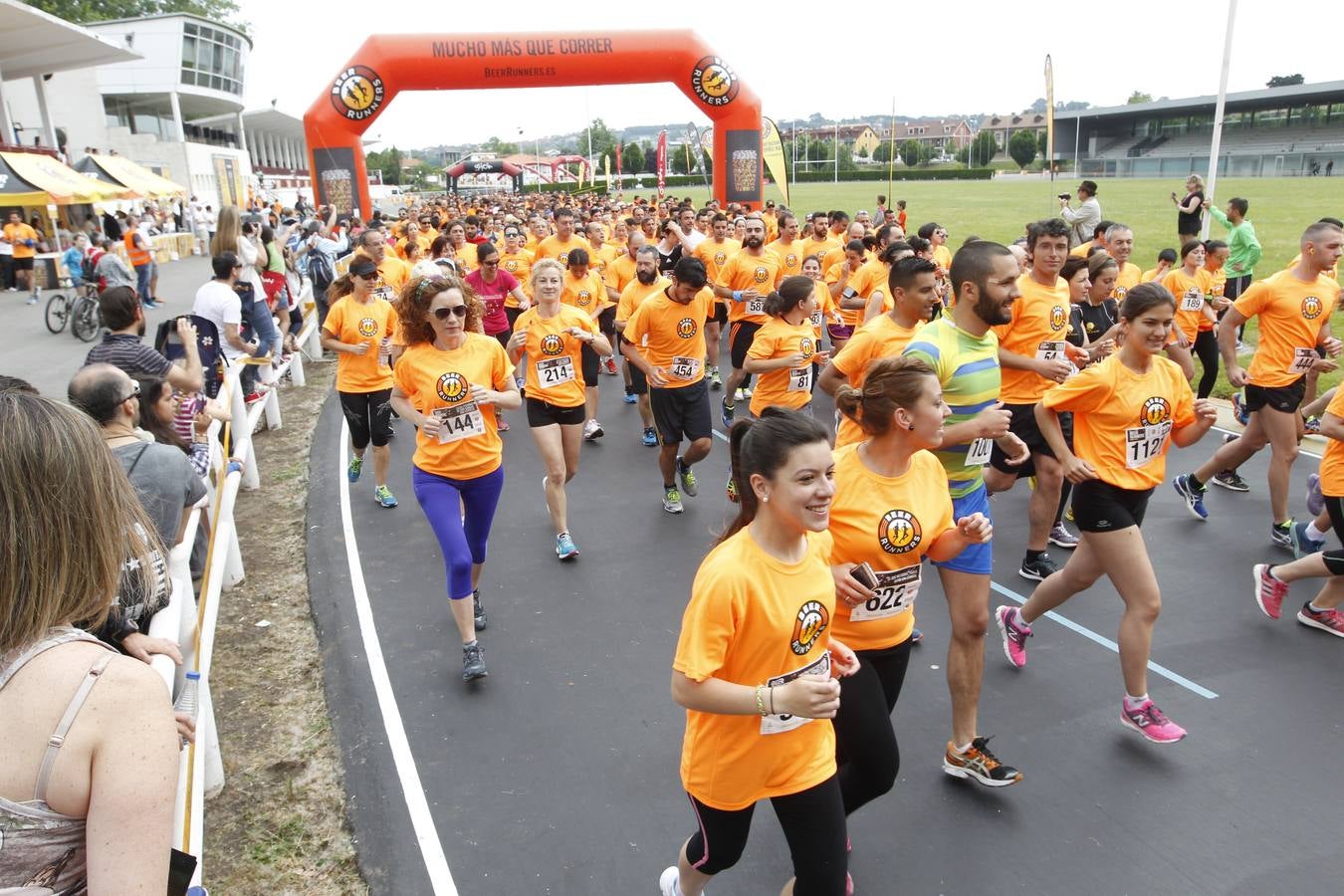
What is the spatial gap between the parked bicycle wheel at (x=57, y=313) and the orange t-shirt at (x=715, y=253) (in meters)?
12.1

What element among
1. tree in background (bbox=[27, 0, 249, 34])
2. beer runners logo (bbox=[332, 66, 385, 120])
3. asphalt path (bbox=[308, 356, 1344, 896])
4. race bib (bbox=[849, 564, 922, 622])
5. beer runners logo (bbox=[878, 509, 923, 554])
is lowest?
asphalt path (bbox=[308, 356, 1344, 896])

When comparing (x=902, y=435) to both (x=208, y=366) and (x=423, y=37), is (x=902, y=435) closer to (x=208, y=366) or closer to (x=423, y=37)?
(x=208, y=366)

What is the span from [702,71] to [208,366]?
52.3 ft

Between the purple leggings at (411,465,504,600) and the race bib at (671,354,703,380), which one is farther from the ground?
the race bib at (671,354,703,380)

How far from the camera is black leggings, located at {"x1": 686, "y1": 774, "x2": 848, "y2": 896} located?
2.83m

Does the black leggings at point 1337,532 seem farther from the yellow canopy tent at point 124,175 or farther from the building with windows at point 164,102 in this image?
the building with windows at point 164,102

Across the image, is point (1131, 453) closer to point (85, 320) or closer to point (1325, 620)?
point (1325, 620)

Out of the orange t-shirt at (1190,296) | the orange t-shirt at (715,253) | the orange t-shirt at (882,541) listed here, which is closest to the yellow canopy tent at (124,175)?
the orange t-shirt at (715,253)

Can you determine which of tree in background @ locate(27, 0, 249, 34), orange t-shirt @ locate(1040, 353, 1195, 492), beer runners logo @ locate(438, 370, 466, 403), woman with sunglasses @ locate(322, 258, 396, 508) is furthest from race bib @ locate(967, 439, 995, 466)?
tree in background @ locate(27, 0, 249, 34)

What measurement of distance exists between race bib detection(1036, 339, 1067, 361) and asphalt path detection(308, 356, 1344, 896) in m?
1.52

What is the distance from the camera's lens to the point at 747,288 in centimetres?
1073

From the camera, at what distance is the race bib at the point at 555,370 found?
7012 mm

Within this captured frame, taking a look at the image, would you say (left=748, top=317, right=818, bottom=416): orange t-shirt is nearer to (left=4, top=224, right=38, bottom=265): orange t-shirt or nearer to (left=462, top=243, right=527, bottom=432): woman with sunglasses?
(left=462, top=243, right=527, bottom=432): woman with sunglasses

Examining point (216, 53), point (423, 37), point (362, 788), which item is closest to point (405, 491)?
point (362, 788)
